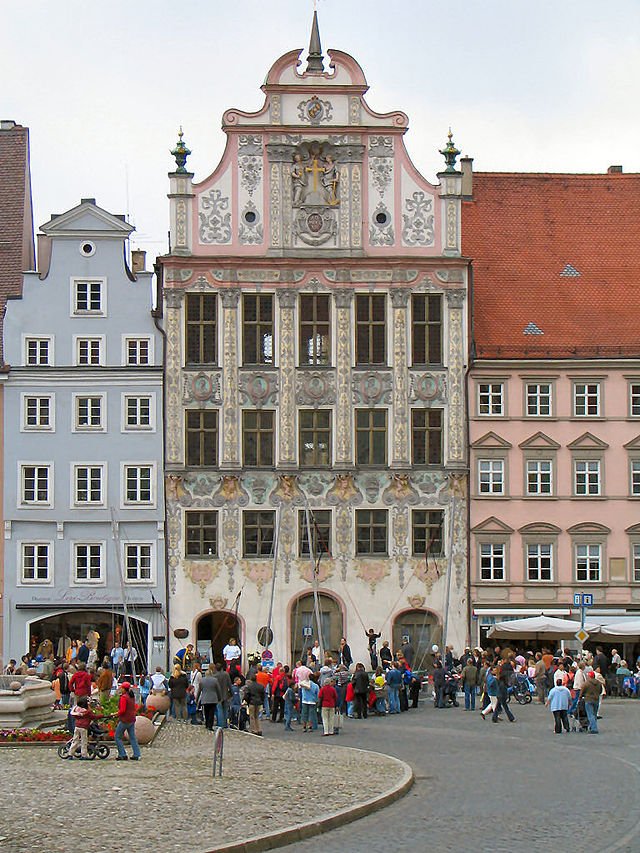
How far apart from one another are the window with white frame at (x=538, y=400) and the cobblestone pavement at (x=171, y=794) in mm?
27033

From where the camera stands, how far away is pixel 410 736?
111ft

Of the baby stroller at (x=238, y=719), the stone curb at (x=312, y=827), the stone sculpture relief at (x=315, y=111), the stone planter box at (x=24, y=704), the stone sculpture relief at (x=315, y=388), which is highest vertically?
the stone sculpture relief at (x=315, y=111)

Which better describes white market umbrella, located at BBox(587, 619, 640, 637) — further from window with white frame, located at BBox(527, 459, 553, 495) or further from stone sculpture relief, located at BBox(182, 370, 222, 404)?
stone sculpture relief, located at BBox(182, 370, 222, 404)

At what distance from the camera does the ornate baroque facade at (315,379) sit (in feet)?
178

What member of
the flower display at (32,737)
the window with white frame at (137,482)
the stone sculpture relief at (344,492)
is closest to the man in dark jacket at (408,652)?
the stone sculpture relief at (344,492)

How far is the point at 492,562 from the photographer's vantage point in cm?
5488

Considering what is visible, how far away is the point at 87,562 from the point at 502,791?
33179 mm

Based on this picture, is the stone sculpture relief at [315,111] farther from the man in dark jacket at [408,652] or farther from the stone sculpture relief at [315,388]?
the man in dark jacket at [408,652]

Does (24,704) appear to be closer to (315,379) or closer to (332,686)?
(332,686)

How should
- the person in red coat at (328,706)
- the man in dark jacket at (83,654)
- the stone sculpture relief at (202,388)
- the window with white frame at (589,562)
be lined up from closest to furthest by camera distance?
the person in red coat at (328,706), the man in dark jacket at (83,654), the stone sculpture relief at (202,388), the window with white frame at (589,562)

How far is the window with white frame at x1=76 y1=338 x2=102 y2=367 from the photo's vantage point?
55.1m

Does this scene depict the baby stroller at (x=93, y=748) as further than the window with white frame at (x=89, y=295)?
No

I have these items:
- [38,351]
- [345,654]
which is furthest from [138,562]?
[345,654]

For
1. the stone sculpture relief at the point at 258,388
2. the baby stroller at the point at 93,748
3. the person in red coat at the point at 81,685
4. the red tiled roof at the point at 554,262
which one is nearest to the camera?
the baby stroller at the point at 93,748
